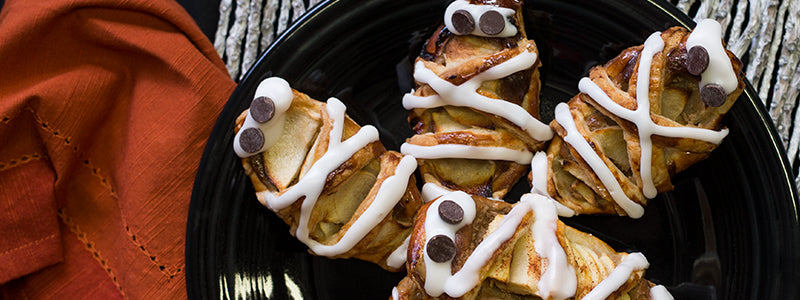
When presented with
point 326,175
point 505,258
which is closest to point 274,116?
point 326,175

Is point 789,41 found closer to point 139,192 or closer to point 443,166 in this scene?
point 443,166

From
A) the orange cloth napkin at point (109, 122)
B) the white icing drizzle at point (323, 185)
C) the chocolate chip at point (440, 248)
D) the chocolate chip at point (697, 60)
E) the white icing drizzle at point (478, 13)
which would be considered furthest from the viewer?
→ the orange cloth napkin at point (109, 122)

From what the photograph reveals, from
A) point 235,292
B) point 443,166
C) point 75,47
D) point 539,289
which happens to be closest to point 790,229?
point 539,289

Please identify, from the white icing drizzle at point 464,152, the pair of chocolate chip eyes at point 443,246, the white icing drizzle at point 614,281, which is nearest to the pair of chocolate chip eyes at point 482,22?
the white icing drizzle at point 464,152

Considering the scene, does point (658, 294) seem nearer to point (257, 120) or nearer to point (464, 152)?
point (464, 152)

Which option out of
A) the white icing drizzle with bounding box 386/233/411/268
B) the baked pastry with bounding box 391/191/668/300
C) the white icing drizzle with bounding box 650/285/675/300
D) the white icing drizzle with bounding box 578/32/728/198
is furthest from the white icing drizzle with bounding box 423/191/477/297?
the white icing drizzle with bounding box 650/285/675/300

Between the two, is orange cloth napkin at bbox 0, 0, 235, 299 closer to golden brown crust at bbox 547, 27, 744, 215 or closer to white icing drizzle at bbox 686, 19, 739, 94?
golden brown crust at bbox 547, 27, 744, 215

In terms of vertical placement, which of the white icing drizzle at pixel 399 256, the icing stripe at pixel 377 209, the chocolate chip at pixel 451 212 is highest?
the chocolate chip at pixel 451 212

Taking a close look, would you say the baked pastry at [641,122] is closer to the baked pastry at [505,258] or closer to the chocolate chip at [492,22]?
the baked pastry at [505,258]
